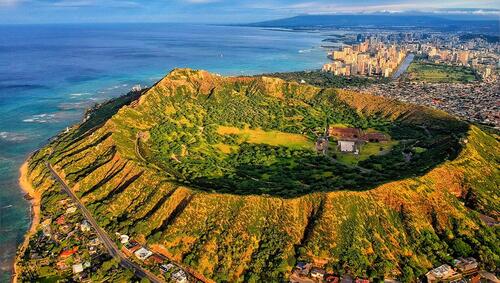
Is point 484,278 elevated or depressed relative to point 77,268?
depressed

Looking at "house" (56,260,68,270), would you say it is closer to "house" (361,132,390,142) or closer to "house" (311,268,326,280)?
"house" (311,268,326,280)

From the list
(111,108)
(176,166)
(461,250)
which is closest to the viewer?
(461,250)

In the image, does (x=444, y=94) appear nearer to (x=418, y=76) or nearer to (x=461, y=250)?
(x=418, y=76)

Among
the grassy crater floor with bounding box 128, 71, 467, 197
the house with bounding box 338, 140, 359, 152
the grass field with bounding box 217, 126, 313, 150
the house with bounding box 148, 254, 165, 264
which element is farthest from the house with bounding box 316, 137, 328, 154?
the house with bounding box 148, 254, 165, 264

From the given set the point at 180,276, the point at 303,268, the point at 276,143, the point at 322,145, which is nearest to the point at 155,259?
the point at 180,276

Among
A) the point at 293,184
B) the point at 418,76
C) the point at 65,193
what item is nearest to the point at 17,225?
the point at 65,193

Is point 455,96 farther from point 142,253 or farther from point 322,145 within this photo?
point 142,253

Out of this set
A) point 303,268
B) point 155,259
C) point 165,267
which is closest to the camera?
point 303,268
